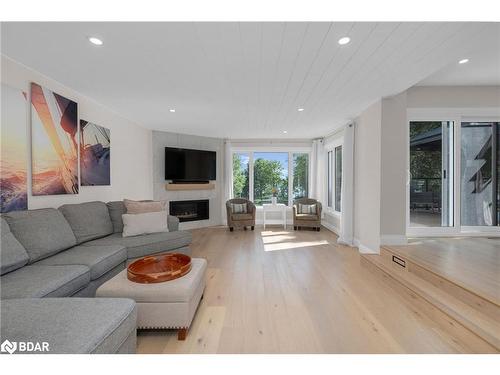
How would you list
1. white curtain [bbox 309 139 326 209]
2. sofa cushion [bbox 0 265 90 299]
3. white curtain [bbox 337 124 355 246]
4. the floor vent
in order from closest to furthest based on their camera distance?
sofa cushion [bbox 0 265 90 299] → the floor vent → white curtain [bbox 337 124 355 246] → white curtain [bbox 309 139 326 209]

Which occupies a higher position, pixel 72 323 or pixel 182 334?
pixel 72 323

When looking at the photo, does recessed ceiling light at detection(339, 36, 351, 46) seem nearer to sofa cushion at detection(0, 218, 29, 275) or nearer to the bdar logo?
the bdar logo

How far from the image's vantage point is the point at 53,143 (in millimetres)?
2658

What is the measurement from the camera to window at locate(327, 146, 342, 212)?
5.57m

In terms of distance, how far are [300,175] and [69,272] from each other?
579cm

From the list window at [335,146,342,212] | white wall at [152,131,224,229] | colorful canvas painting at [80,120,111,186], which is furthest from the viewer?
window at [335,146,342,212]

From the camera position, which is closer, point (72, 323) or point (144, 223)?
point (72, 323)

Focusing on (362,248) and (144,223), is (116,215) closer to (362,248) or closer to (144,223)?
(144,223)

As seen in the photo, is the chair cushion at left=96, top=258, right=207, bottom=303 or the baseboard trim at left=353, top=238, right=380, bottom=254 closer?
the chair cushion at left=96, top=258, right=207, bottom=303

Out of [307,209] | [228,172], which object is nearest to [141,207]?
[228,172]

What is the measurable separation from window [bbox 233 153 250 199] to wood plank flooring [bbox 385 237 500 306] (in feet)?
13.7

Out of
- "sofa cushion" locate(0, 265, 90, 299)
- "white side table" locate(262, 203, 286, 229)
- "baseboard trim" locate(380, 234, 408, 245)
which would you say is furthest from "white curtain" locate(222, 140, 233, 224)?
"sofa cushion" locate(0, 265, 90, 299)

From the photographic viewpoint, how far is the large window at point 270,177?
6668 mm

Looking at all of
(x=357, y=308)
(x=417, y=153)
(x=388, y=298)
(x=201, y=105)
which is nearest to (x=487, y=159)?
(x=417, y=153)
